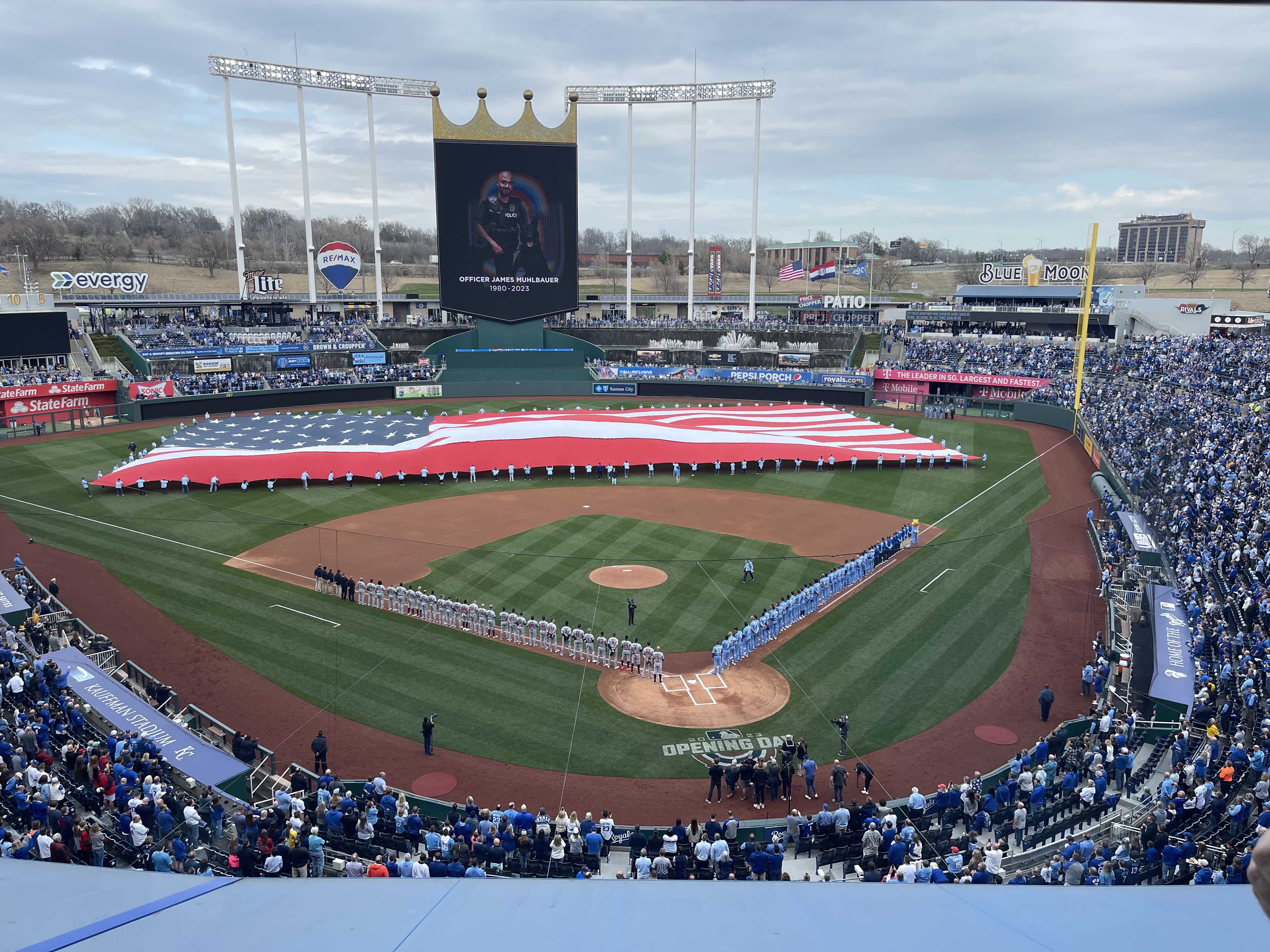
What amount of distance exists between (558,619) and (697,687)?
5116 mm

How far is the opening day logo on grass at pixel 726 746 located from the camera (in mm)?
18312

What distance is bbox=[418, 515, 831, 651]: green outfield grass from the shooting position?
24516 mm

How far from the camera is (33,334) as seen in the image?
56.5m

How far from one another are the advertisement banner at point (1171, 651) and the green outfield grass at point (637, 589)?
974cm

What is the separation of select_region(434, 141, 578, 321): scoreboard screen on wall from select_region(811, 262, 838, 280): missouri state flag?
24814 millimetres

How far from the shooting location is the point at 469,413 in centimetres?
5950

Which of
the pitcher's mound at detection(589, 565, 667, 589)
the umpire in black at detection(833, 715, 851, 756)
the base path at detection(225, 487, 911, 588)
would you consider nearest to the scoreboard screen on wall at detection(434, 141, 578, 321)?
the base path at detection(225, 487, 911, 588)

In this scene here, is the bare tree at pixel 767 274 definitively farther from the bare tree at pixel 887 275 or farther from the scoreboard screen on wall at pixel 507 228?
the scoreboard screen on wall at pixel 507 228

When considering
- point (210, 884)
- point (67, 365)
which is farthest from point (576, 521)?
point (67, 365)

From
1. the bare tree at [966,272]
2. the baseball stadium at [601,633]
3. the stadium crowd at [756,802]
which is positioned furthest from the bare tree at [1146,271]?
the stadium crowd at [756,802]

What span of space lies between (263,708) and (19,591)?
898 cm

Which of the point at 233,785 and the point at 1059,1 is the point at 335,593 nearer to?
the point at 233,785

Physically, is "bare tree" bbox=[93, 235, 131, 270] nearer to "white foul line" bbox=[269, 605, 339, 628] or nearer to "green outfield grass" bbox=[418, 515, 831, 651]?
"green outfield grass" bbox=[418, 515, 831, 651]

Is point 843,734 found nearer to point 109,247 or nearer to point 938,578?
point 938,578
